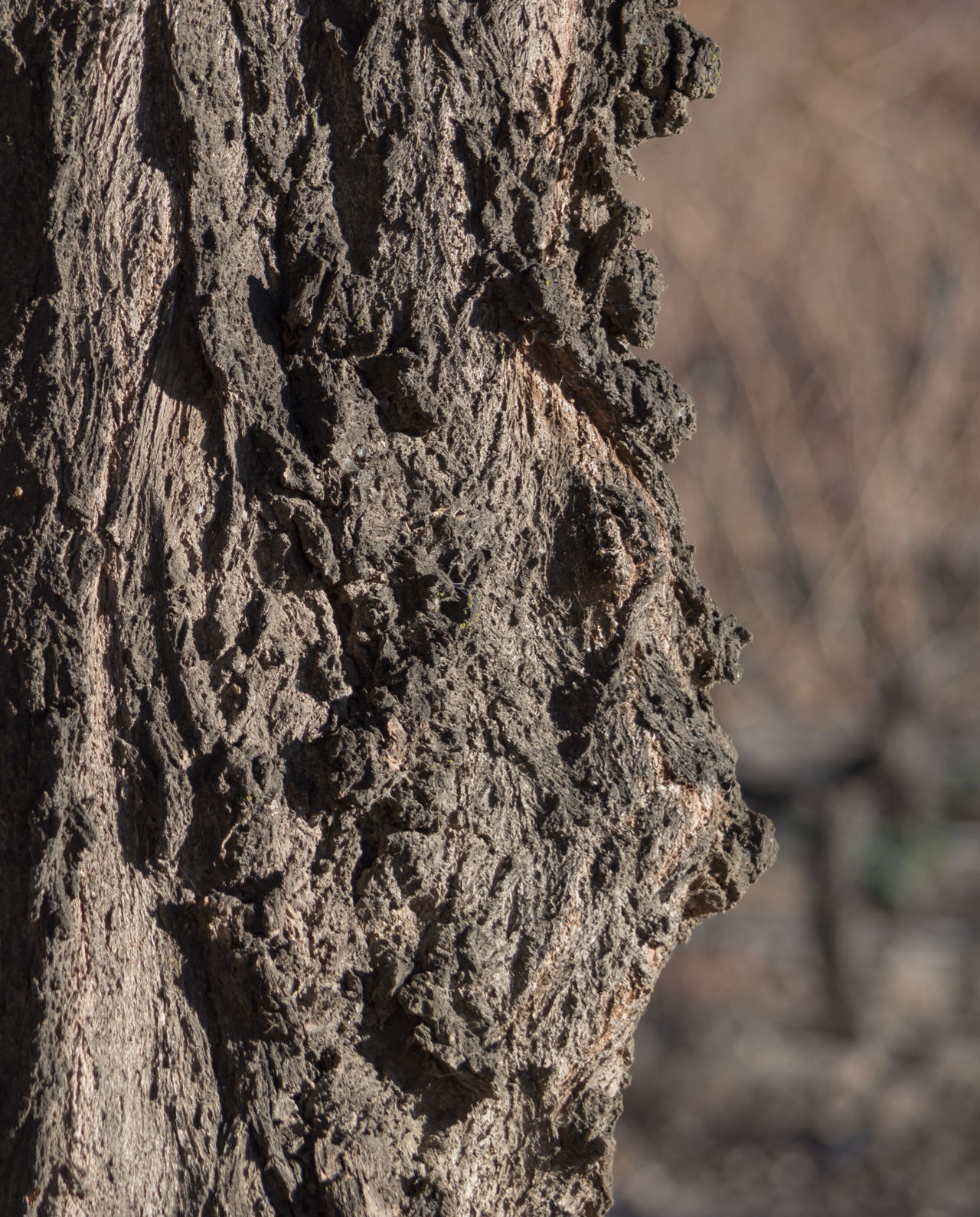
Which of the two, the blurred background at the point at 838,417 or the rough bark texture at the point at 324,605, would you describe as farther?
the blurred background at the point at 838,417

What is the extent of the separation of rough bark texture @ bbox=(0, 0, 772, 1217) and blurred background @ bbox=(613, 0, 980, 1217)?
3914 millimetres

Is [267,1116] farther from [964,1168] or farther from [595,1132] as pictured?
[964,1168]

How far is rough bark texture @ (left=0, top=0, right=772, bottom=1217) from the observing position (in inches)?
45.3

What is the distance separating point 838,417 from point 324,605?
431cm

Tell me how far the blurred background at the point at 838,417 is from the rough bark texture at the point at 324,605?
3.91 m

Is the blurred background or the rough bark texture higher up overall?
the blurred background

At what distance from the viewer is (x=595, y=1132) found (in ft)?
4.32

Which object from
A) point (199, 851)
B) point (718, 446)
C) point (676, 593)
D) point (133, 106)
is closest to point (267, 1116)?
point (199, 851)

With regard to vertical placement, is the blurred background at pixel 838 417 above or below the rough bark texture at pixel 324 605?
above

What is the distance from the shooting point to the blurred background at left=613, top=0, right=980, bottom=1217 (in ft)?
16.6

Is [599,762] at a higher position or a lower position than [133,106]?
lower

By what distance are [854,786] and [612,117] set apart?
431 cm

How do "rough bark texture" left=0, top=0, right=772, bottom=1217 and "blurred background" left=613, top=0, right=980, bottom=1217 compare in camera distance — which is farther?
"blurred background" left=613, top=0, right=980, bottom=1217

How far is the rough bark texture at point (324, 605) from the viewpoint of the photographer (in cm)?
115
